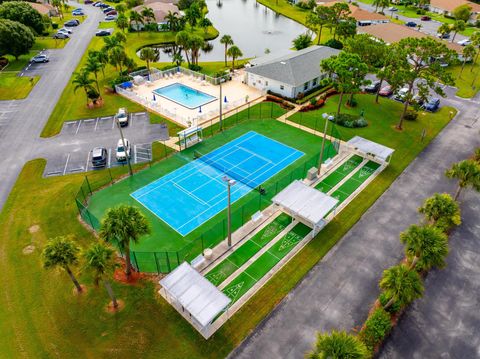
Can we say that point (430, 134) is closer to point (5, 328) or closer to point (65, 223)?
point (65, 223)

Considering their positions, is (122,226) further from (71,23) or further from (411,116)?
(71,23)

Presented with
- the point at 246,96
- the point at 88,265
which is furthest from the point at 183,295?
the point at 246,96

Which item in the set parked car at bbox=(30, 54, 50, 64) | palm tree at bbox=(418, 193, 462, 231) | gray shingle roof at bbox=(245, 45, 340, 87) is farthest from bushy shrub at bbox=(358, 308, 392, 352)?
parked car at bbox=(30, 54, 50, 64)

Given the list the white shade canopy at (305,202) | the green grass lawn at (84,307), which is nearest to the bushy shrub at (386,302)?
the green grass lawn at (84,307)

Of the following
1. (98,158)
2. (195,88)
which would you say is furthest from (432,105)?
(98,158)

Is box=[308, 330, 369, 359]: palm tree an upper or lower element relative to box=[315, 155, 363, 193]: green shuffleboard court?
upper

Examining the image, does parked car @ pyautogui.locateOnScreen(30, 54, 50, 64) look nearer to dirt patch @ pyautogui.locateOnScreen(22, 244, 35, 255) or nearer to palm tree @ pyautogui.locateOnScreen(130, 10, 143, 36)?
palm tree @ pyautogui.locateOnScreen(130, 10, 143, 36)
